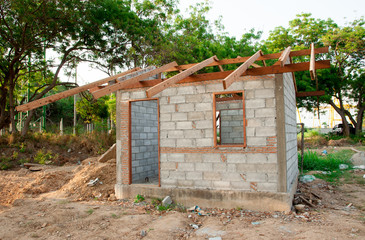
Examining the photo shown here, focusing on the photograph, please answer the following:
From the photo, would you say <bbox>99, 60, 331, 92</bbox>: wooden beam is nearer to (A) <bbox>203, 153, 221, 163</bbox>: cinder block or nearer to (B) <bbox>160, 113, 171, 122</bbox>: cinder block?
(B) <bbox>160, 113, 171, 122</bbox>: cinder block

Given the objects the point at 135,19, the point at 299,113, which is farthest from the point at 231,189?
the point at 299,113

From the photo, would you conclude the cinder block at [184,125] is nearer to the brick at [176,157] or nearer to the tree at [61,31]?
the brick at [176,157]

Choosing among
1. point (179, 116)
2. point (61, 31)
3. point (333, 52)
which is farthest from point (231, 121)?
point (333, 52)

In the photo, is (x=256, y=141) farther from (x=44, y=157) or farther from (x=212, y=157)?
(x=44, y=157)

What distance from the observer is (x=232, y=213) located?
6.12 meters

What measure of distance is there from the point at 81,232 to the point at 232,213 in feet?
10.6

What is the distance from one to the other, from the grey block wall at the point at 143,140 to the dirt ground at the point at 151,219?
109 cm

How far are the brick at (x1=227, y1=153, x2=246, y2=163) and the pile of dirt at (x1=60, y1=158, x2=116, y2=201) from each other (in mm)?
3520

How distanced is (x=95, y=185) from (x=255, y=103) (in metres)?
5.54

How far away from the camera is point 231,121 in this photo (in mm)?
12281

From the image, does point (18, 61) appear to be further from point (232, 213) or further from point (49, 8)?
point (232, 213)

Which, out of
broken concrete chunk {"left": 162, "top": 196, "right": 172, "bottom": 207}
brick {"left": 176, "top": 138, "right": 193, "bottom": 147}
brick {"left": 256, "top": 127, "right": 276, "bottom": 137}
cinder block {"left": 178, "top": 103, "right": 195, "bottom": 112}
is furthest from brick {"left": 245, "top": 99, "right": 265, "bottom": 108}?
broken concrete chunk {"left": 162, "top": 196, "right": 172, "bottom": 207}

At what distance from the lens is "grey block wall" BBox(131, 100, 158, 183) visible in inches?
322

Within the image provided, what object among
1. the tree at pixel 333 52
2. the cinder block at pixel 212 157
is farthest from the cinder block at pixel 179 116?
the tree at pixel 333 52
